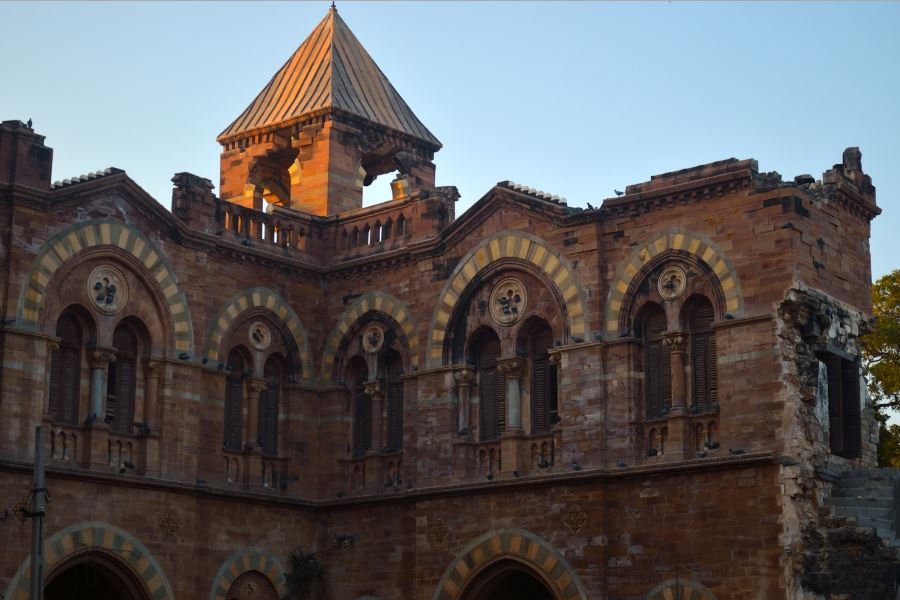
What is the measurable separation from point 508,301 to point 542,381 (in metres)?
1.70

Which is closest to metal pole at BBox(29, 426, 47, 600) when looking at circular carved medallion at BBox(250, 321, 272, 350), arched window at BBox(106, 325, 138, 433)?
arched window at BBox(106, 325, 138, 433)

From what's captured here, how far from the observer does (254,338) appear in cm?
3375

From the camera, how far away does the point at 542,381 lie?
31766mm

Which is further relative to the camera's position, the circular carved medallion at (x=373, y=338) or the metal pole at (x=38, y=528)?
the circular carved medallion at (x=373, y=338)

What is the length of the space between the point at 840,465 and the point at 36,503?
13.6m

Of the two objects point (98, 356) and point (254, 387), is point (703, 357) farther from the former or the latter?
point (98, 356)

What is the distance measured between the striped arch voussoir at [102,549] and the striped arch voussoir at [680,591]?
8918mm

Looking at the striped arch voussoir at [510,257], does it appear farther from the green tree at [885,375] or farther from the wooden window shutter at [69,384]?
the green tree at [885,375]

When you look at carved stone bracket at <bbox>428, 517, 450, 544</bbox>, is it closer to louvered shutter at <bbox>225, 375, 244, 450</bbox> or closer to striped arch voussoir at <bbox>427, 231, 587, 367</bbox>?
striped arch voussoir at <bbox>427, 231, 587, 367</bbox>

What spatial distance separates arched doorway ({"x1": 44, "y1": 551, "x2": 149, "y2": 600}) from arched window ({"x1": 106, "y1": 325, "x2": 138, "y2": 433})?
2497 millimetres

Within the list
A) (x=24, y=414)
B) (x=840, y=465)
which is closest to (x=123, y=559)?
(x=24, y=414)

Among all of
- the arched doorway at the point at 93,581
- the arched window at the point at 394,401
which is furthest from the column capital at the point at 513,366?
the arched doorway at the point at 93,581

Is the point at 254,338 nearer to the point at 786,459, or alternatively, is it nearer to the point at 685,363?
the point at 685,363

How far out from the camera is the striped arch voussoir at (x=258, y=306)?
3275cm
